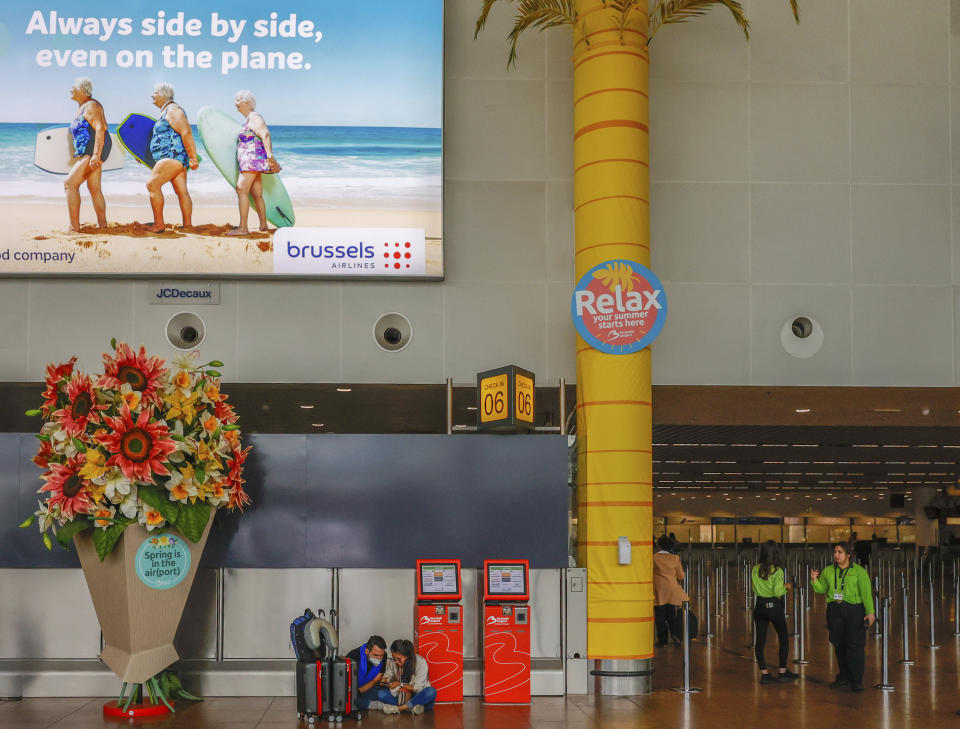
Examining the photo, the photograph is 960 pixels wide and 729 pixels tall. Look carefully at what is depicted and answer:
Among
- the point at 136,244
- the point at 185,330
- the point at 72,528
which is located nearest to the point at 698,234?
the point at 185,330

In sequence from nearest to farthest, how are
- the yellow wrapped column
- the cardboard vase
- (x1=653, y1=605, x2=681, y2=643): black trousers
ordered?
the cardboard vase < the yellow wrapped column < (x1=653, y1=605, x2=681, y2=643): black trousers

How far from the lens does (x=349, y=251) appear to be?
1198 centimetres

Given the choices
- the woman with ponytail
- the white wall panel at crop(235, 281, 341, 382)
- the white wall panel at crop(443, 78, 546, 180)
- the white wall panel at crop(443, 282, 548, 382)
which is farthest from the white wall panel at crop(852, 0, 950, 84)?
the woman with ponytail

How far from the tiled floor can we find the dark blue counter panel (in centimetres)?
142

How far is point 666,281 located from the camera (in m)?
12.2

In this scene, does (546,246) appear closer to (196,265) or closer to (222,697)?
(196,265)

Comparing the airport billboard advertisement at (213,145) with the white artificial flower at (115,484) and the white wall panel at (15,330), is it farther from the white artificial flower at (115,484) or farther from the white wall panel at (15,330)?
the white artificial flower at (115,484)

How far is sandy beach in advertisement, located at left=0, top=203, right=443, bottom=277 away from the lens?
39.0 feet

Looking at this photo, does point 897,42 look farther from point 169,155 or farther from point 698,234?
point 169,155

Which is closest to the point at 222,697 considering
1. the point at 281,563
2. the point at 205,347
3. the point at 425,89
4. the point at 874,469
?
the point at 281,563

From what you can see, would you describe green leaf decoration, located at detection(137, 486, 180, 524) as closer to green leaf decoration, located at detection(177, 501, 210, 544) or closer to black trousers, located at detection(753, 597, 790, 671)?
green leaf decoration, located at detection(177, 501, 210, 544)

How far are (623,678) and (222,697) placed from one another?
3.80 metres

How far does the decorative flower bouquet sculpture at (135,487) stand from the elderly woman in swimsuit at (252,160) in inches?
109

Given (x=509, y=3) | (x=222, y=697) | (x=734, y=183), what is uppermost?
(x=509, y=3)
